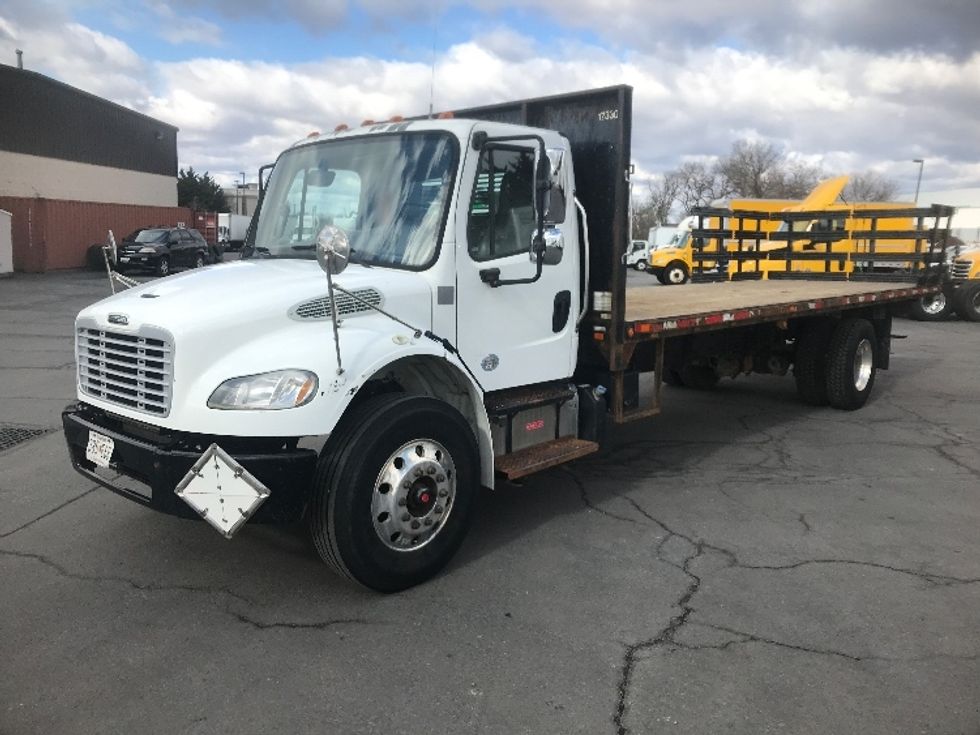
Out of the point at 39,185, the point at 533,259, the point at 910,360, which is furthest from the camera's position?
the point at 39,185

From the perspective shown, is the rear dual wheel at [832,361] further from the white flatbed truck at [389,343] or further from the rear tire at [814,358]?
the white flatbed truck at [389,343]

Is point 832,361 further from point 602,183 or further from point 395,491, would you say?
point 395,491

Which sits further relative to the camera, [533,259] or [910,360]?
[910,360]

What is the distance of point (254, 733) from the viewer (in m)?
3.01

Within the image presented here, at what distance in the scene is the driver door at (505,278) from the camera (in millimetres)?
4531

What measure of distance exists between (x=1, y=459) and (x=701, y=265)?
8.23 meters

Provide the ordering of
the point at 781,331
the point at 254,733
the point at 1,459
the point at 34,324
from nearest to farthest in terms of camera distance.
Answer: the point at 254,733 < the point at 1,459 < the point at 781,331 < the point at 34,324

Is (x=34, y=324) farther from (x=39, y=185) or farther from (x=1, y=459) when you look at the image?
(x=39, y=185)

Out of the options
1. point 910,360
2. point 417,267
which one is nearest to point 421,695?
point 417,267

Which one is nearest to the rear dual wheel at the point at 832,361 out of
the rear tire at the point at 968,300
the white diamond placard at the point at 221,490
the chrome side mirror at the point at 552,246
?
the chrome side mirror at the point at 552,246

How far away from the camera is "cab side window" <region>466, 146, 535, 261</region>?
4535 mm

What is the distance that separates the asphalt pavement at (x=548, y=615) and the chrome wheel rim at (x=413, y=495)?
0.31m

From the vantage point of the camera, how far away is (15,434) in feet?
24.0

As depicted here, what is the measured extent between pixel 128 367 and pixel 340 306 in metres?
1.09
